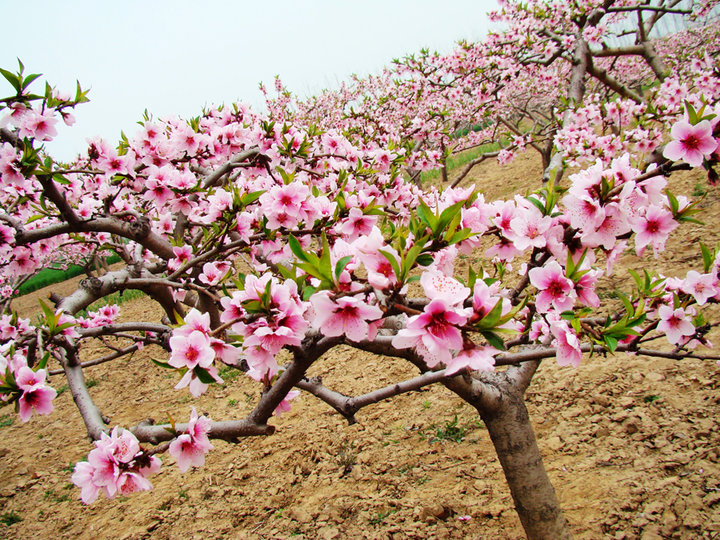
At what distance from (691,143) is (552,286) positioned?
1.95ft

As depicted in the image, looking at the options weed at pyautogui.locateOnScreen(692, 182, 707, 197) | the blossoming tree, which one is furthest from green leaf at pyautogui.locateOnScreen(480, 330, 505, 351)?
weed at pyautogui.locateOnScreen(692, 182, 707, 197)

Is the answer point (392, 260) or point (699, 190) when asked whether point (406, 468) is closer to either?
point (392, 260)

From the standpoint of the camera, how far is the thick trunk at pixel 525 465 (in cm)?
186

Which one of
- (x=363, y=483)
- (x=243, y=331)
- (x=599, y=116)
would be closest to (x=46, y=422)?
(x=363, y=483)

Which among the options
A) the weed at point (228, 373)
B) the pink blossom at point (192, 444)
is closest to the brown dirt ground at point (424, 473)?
the weed at point (228, 373)

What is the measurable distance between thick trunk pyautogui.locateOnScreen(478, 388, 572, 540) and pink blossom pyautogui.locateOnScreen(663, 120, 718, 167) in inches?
46.7

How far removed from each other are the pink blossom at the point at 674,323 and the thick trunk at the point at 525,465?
0.68 metres

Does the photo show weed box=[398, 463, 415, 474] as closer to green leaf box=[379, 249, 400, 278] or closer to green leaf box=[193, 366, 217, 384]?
green leaf box=[193, 366, 217, 384]

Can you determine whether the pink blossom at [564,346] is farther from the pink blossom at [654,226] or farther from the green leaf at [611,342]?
the pink blossom at [654,226]

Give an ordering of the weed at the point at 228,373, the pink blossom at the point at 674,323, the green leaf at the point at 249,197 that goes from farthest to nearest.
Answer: the weed at the point at 228,373, the green leaf at the point at 249,197, the pink blossom at the point at 674,323

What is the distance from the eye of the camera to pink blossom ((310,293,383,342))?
0.85 meters

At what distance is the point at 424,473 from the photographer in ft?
9.36

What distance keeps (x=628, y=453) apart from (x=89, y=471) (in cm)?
296

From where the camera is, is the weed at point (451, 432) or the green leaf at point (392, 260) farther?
the weed at point (451, 432)
